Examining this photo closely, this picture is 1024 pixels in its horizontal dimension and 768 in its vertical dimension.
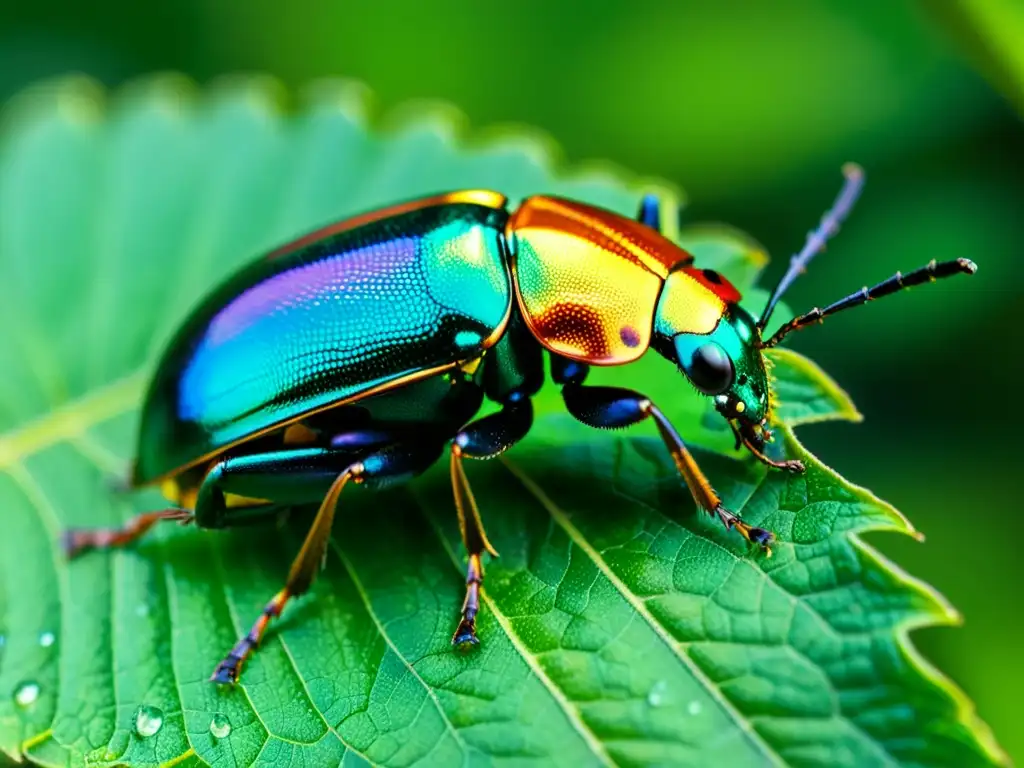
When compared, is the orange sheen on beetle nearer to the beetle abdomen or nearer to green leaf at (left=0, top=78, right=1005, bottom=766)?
the beetle abdomen

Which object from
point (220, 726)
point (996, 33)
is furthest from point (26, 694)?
point (996, 33)

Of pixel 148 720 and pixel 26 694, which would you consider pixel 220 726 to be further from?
pixel 26 694

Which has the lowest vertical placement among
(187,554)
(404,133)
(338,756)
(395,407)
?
(187,554)

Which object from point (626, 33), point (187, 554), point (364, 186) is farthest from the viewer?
point (626, 33)

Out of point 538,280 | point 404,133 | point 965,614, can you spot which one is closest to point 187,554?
point 538,280

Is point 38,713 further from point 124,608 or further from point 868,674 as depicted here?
point 868,674

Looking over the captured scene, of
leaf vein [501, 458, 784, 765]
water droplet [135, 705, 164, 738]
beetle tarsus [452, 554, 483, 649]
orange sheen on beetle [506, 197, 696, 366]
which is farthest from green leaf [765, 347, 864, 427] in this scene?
water droplet [135, 705, 164, 738]

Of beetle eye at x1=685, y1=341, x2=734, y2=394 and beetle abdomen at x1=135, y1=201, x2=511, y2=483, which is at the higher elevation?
beetle eye at x1=685, y1=341, x2=734, y2=394
